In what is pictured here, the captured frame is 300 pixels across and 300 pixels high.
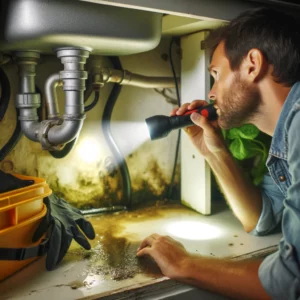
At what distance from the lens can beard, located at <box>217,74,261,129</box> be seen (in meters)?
1.08

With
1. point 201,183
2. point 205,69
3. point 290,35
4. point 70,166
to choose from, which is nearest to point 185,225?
point 201,183

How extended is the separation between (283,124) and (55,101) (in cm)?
79

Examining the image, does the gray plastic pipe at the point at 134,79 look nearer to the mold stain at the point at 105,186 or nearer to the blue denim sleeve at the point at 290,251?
the mold stain at the point at 105,186

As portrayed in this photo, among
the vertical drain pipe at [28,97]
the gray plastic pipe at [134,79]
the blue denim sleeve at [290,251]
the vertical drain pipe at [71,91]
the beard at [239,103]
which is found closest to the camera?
the blue denim sleeve at [290,251]

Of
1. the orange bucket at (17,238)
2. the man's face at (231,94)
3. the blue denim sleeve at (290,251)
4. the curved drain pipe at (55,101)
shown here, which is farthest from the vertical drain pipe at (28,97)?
the blue denim sleeve at (290,251)

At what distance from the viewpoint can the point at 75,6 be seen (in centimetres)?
107

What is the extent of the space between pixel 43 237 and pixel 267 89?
0.74 metres

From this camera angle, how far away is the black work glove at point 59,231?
1082 mm

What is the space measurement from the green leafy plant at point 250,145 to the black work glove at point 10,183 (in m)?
0.81

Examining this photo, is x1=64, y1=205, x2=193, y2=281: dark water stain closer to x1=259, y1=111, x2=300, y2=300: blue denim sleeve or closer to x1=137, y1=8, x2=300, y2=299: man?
x1=137, y1=8, x2=300, y2=299: man

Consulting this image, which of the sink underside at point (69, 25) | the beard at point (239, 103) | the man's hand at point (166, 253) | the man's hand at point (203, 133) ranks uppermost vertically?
the sink underside at point (69, 25)

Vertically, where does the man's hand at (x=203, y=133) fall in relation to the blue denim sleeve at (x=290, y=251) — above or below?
above

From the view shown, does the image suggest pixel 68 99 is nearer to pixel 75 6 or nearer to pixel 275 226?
pixel 75 6

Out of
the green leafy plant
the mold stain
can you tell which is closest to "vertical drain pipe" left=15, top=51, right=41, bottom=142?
the mold stain
